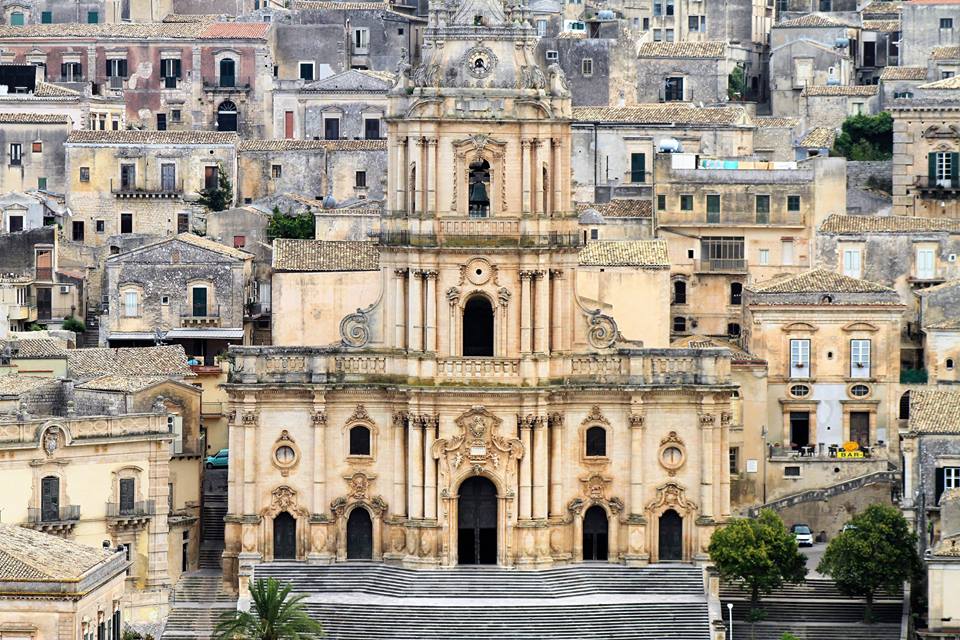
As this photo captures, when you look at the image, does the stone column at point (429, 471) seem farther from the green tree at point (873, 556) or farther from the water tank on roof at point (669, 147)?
the water tank on roof at point (669, 147)

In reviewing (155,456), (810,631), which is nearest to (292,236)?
(155,456)

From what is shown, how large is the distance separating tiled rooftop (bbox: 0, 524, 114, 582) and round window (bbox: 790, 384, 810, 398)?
26952 millimetres

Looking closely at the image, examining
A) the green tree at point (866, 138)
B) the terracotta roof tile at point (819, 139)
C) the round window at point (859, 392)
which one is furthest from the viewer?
the green tree at point (866, 138)

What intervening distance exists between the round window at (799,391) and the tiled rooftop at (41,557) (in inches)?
1061

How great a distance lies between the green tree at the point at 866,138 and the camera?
14112 cm

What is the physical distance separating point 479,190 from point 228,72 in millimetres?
37656

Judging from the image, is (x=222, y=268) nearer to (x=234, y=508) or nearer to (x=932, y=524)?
(x=234, y=508)

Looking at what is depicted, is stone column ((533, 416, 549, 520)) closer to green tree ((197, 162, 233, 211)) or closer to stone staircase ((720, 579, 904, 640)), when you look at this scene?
stone staircase ((720, 579, 904, 640))

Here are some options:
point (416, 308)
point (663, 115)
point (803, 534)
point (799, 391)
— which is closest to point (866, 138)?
point (663, 115)

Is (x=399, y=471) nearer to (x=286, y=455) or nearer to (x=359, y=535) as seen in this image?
(x=359, y=535)

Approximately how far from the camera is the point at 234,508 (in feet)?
365

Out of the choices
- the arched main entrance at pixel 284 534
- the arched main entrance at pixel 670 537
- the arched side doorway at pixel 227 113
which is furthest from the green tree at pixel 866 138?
the arched main entrance at pixel 284 534

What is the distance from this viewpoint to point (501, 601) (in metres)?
108

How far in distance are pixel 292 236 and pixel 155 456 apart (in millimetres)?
23916
